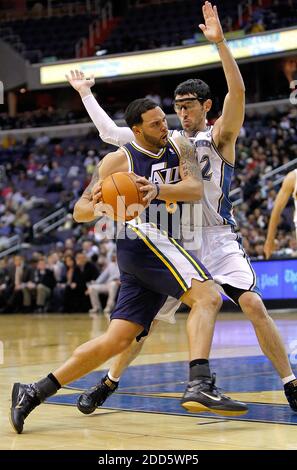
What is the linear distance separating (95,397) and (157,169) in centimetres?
159

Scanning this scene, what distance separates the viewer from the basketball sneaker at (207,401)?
488 centimetres

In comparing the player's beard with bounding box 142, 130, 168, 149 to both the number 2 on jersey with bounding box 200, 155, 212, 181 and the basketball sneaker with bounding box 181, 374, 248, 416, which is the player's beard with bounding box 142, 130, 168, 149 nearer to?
the number 2 on jersey with bounding box 200, 155, 212, 181

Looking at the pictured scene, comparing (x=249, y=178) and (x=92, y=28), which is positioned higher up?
(x=92, y=28)

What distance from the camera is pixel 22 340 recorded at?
40.7ft

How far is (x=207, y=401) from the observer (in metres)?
4.88

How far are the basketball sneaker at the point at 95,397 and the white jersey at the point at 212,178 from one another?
1243 mm

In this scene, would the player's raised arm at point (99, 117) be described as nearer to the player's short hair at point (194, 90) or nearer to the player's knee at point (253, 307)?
the player's short hair at point (194, 90)

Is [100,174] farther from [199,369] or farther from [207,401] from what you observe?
[207,401]

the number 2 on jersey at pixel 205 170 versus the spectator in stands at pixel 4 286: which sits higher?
the number 2 on jersey at pixel 205 170

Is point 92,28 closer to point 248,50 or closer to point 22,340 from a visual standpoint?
point 248,50

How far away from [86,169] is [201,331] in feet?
74.1

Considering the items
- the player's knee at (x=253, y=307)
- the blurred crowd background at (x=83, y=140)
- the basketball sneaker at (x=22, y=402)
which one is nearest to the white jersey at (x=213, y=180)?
the player's knee at (x=253, y=307)

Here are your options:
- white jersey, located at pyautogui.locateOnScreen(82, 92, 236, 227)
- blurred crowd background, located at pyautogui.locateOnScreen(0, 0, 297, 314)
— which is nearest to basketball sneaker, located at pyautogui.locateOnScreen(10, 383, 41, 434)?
white jersey, located at pyautogui.locateOnScreen(82, 92, 236, 227)
